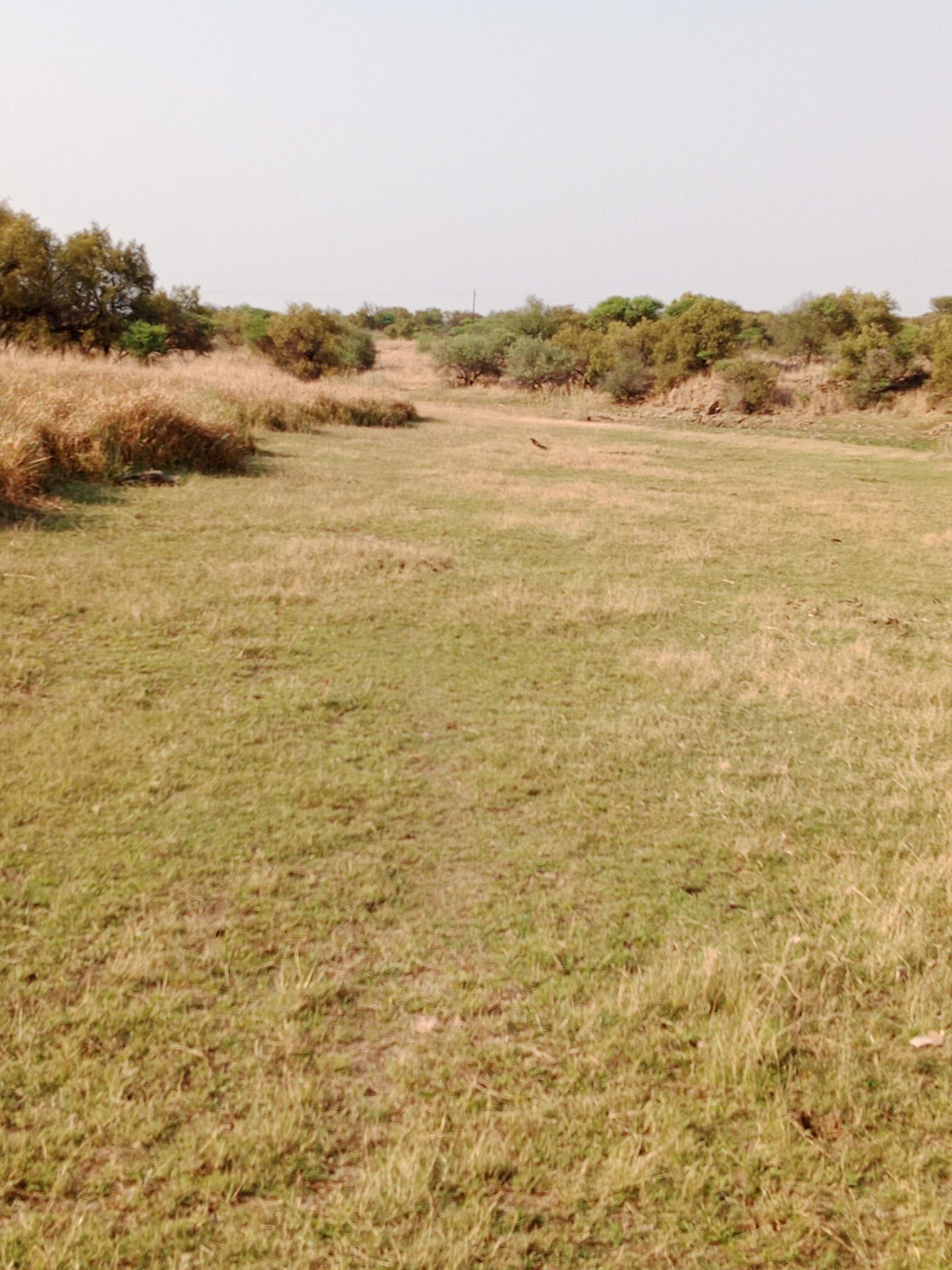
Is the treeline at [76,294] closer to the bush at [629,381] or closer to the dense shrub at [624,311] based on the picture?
the bush at [629,381]

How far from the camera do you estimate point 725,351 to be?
3697 centimetres

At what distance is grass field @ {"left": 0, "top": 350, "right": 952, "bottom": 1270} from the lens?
1902 mm

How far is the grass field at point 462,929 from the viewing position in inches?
74.9

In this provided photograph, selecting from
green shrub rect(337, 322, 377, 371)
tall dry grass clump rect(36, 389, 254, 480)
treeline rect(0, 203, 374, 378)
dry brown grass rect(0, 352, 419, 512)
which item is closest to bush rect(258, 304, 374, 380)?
treeline rect(0, 203, 374, 378)

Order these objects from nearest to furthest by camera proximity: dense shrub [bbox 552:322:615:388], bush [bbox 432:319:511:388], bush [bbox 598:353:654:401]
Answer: bush [bbox 598:353:654:401] < dense shrub [bbox 552:322:615:388] < bush [bbox 432:319:511:388]

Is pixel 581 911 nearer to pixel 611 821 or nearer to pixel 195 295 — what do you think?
pixel 611 821

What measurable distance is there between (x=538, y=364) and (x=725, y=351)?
27.0ft

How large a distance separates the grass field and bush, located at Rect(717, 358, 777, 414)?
93.9ft

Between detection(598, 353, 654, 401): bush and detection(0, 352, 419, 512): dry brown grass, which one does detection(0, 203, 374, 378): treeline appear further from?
detection(598, 353, 654, 401): bush

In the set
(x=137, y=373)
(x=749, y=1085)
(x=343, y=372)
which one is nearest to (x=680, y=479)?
(x=137, y=373)

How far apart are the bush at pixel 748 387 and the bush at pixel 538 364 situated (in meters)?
8.88

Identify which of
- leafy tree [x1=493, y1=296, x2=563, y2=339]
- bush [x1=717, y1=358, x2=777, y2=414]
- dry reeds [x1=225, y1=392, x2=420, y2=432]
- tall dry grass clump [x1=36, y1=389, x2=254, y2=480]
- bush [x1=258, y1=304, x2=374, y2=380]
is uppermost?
leafy tree [x1=493, y1=296, x2=563, y2=339]

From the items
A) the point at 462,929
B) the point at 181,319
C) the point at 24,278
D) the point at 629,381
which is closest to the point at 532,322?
the point at 629,381

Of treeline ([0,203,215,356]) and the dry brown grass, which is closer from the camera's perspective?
the dry brown grass
